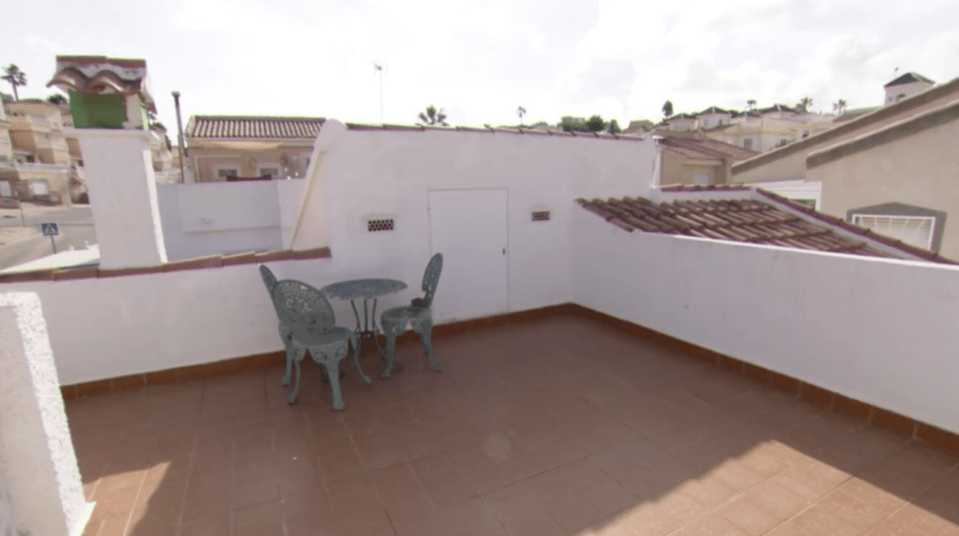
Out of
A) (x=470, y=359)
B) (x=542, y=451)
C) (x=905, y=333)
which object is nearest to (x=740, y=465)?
(x=542, y=451)

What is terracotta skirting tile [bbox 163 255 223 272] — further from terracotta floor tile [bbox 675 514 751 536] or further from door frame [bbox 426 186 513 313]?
terracotta floor tile [bbox 675 514 751 536]

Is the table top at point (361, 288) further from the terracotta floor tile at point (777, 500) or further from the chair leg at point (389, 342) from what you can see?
the terracotta floor tile at point (777, 500)

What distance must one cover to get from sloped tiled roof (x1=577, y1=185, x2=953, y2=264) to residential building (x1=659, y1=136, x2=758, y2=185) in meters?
19.3

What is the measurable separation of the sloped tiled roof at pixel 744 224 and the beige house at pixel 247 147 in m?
19.2

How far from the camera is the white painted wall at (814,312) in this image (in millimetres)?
3416

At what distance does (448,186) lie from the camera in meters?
5.97

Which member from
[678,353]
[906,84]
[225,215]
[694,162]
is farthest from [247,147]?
[906,84]

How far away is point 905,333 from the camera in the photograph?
11.6 ft

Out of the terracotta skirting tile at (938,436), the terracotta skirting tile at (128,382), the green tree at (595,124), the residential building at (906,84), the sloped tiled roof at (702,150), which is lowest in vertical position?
the terracotta skirting tile at (938,436)

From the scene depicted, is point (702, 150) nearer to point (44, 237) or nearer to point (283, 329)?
point (283, 329)

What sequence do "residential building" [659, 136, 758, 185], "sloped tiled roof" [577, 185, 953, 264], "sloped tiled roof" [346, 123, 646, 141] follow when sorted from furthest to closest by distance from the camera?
"residential building" [659, 136, 758, 185], "sloped tiled roof" [577, 185, 953, 264], "sloped tiled roof" [346, 123, 646, 141]

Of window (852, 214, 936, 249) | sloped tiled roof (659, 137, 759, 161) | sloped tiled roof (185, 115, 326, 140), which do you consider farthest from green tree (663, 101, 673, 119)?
window (852, 214, 936, 249)

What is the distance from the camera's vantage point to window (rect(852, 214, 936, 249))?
8.14m

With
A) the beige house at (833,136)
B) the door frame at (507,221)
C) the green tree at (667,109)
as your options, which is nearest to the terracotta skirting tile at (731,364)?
the door frame at (507,221)
